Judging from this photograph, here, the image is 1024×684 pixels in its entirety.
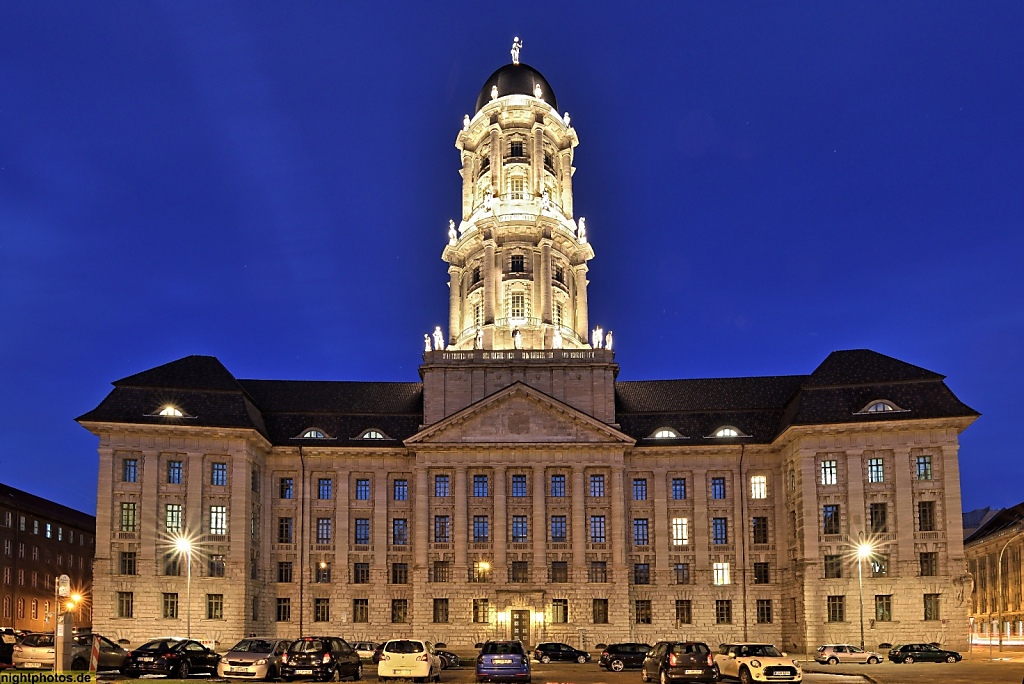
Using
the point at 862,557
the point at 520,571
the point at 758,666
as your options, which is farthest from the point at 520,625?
the point at 758,666

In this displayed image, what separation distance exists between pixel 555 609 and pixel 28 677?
55441mm

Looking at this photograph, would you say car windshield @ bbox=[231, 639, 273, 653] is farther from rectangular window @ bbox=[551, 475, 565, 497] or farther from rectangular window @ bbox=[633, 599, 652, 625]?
rectangular window @ bbox=[633, 599, 652, 625]

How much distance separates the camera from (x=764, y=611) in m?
85.8

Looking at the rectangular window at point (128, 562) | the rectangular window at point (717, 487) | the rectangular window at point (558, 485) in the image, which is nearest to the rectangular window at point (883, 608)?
the rectangular window at point (717, 487)

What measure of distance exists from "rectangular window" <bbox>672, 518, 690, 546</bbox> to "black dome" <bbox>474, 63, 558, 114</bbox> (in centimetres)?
3957

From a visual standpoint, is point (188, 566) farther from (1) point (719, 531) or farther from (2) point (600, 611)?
(1) point (719, 531)

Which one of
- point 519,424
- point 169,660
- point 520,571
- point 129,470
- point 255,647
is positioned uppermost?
point 519,424

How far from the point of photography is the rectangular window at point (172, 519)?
8131 centimetres

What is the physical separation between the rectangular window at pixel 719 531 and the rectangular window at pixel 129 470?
41345 millimetres

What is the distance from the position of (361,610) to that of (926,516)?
4027 cm

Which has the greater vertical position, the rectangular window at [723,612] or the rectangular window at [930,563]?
the rectangular window at [930,563]

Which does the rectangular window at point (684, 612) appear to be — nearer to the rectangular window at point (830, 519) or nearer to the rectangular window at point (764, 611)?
the rectangular window at point (764, 611)

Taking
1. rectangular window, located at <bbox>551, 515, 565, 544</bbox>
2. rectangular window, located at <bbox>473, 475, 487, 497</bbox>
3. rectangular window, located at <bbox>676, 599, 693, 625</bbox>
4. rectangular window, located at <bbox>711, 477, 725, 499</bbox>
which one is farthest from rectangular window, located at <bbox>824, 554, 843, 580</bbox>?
rectangular window, located at <bbox>473, 475, 487, 497</bbox>

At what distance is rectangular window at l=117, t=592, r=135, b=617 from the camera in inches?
3135
